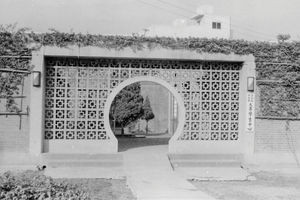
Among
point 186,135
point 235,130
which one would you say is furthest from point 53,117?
point 235,130

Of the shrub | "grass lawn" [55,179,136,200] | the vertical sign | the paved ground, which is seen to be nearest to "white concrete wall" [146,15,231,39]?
the vertical sign

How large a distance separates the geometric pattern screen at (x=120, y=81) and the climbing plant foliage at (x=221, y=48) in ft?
1.64

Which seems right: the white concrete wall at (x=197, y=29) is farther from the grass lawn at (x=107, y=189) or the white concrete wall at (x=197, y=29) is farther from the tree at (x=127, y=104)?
the grass lawn at (x=107, y=189)

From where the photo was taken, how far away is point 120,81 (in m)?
12.8

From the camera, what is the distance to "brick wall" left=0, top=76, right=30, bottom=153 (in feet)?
40.2

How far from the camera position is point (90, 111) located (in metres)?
12.8

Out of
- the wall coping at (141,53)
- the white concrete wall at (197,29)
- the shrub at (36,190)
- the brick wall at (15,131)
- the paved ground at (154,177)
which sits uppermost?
the white concrete wall at (197,29)

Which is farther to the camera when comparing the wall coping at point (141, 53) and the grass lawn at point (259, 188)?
the wall coping at point (141, 53)

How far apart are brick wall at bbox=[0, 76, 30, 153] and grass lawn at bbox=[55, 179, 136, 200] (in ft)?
7.42

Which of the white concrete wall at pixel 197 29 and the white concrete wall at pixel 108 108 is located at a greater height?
the white concrete wall at pixel 197 29

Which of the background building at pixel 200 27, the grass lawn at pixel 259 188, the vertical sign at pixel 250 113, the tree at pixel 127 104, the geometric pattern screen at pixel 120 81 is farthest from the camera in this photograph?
the background building at pixel 200 27

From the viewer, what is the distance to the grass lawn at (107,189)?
29.9ft

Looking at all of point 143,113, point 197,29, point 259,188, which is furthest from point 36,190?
point 197,29

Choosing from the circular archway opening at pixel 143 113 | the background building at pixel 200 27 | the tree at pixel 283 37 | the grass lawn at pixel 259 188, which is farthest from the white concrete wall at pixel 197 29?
the grass lawn at pixel 259 188
